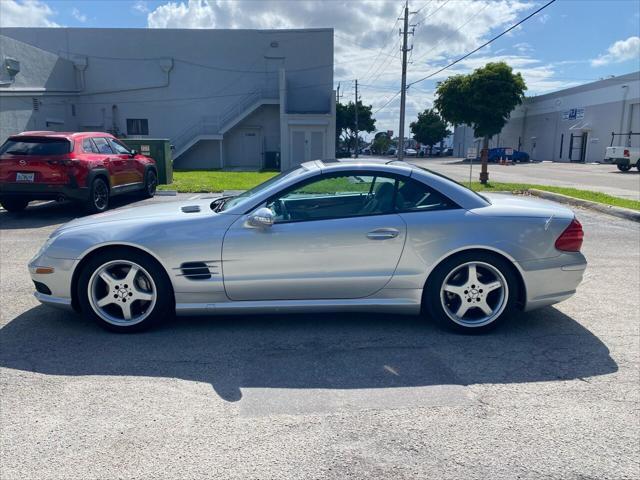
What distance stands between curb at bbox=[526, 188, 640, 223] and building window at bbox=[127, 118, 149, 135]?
2533 centimetres

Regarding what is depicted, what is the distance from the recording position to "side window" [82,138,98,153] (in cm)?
1031

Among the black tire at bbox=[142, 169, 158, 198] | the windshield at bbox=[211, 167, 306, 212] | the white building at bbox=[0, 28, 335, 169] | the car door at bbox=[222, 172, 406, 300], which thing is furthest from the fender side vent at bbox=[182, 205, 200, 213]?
the white building at bbox=[0, 28, 335, 169]

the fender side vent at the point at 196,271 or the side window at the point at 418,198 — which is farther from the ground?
the side window at the point at 418,198

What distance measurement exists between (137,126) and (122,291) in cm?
3167

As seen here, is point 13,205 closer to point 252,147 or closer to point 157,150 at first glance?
point 157,150

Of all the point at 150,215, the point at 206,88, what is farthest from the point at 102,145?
the point at 206,88

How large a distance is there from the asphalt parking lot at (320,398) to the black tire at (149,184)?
8.91 m

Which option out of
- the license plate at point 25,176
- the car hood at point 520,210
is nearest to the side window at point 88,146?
the license plate at point 25,176

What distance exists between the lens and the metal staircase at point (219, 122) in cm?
3161

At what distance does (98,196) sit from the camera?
10.6 meters

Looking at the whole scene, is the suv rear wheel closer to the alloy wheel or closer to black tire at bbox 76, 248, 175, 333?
the alloy wheel

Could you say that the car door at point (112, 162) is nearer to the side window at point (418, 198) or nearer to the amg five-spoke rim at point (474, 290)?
the side window at point (418, 198)

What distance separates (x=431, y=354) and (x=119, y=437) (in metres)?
2.23

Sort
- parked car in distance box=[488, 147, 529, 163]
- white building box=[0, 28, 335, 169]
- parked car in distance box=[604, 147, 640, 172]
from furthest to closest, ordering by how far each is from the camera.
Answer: parked car in distance box=[488, 147, 529, 163] → parked car in distance box=[604, 147, 640, 172] → white building box=[0, 28, 335, 169]
